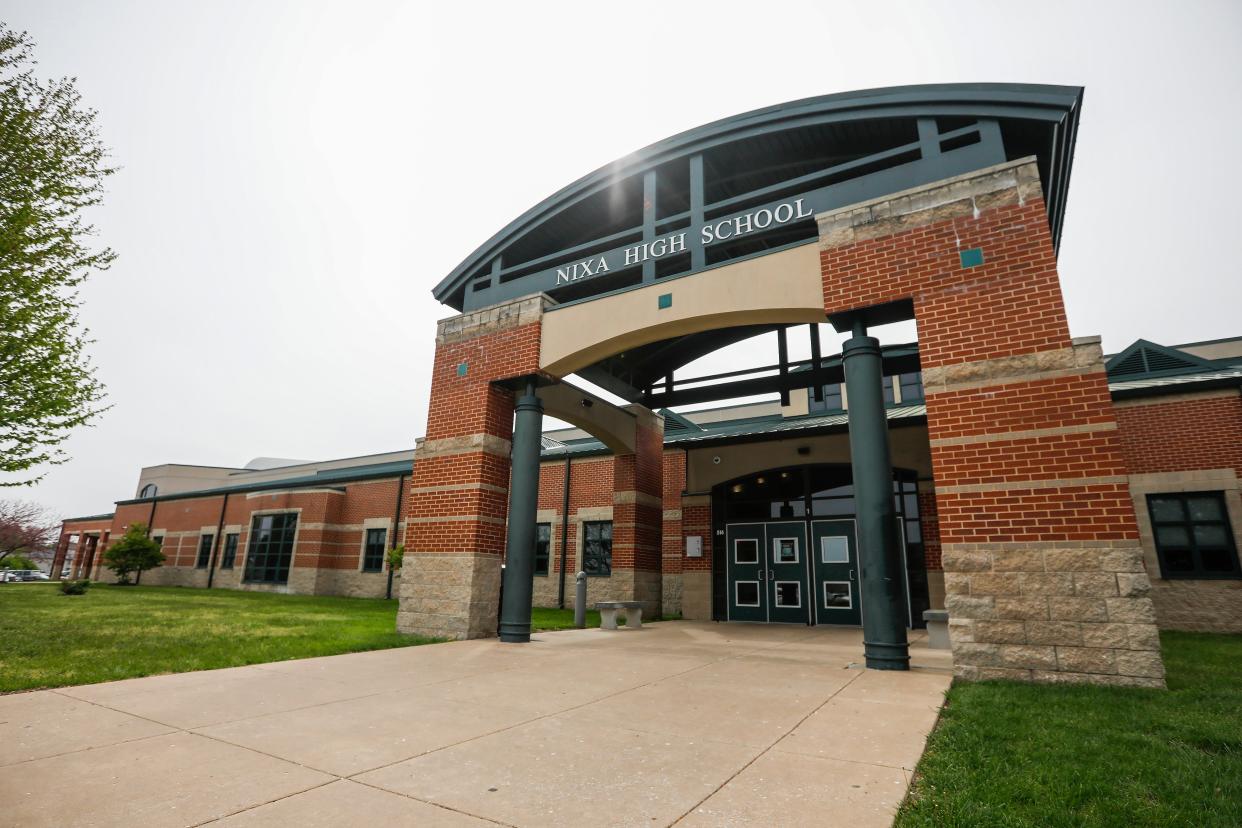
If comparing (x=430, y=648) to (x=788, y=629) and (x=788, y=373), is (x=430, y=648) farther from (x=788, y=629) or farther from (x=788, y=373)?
(x=788, y=373)

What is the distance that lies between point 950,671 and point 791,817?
4651 mm

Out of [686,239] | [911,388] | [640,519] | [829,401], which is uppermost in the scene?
[829,401]

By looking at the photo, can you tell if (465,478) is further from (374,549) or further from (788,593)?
(374,549)

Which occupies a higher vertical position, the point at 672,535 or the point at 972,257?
the point at 972,257

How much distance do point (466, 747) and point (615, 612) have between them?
25.7 ft

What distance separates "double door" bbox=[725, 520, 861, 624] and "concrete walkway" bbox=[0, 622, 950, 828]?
7.72 meters

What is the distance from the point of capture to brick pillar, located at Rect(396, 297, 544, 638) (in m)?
9.12

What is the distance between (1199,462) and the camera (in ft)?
39.3

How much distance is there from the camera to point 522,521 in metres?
9.17

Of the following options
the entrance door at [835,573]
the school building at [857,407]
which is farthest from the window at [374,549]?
the entrance door at [835,573]

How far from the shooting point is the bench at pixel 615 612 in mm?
10867

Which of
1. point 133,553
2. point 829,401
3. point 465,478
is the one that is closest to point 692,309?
point 465,478

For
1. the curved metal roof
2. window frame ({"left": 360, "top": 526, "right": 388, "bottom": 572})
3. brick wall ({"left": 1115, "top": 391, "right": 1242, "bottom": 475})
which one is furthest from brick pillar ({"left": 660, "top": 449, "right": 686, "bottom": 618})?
window frame ({"left": 360, "top": 526, "right": 388, "bottom": 572})

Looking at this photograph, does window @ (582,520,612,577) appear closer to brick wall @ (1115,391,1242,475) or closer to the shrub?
brick wall @ (1115,391,1242,475)
